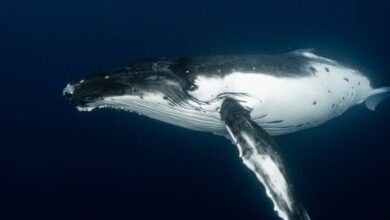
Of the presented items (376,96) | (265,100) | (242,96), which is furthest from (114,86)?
(376,96)

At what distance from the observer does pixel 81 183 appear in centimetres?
1970

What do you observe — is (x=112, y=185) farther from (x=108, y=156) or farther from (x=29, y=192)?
(x=29, y=192)

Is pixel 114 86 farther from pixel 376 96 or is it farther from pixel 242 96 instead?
pixel 376 96

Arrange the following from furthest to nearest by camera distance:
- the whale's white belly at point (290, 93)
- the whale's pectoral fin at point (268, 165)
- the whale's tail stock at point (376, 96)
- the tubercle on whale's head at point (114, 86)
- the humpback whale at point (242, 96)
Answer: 1. the whale's tail stock at point (376, 96)
2. the whale's white belly at point (290, 93)
3. the tubercle on whale's head at point (114, 86)
4. the humpback whale at point (242, 96)
5. the whale's pectoral fin at point (268, 165)

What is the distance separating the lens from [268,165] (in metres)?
4.28

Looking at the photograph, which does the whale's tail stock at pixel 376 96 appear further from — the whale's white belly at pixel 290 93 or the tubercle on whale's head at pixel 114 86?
the tubercle on whale's head at pixel 114 86

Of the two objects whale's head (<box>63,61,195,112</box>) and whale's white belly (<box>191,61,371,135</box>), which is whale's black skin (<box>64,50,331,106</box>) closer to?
whale's head (<box>63,61,195,112</box>)

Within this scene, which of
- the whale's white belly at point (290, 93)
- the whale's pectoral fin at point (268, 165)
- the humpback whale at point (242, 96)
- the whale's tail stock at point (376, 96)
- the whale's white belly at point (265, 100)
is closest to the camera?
the whale's pectoral fin at point (268, 165)

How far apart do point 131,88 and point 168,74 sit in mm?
678

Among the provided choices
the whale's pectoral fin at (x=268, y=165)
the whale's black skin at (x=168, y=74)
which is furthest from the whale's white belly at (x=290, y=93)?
the whale's pectoral fin at (x=268, y=165)

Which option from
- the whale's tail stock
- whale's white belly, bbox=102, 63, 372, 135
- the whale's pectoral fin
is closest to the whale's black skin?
whale's white belly, bbox=102, 63, 372, 135

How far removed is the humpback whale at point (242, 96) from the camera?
14.4ft

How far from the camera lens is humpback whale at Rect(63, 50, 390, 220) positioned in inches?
173

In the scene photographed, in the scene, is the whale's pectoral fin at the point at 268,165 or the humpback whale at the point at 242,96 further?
the humpback whale at the point at 242,96
